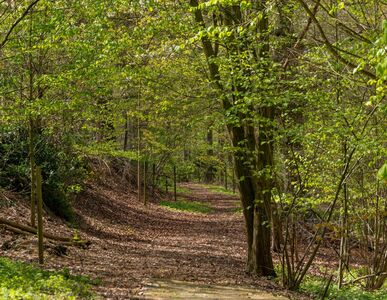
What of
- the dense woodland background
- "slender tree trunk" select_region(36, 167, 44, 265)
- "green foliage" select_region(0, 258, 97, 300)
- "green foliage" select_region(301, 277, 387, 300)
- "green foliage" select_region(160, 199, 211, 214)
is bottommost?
"green foliage" select_region(301, 277, 387, 300)

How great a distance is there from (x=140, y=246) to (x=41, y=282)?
786 cm

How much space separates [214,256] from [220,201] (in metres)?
19.4

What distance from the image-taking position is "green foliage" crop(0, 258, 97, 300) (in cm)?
650

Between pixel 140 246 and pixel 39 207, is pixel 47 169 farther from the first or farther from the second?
pixel 39 207

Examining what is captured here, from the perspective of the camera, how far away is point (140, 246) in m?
14.9

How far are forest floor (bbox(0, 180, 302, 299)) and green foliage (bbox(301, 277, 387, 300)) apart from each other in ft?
2.89

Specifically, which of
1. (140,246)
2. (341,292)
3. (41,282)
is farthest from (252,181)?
(41,282)

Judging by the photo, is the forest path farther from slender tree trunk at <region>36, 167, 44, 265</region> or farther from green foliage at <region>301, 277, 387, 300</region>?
slender tree trunk at <region>36, 167, 44, 265</region>

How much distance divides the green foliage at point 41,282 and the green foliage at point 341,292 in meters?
4.89

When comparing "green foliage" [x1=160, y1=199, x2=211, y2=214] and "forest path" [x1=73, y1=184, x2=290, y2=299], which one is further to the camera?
"green foliage" [x1=160, y1=199, x2=211, y2=214]

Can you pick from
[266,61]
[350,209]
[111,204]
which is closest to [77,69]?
[266,61]

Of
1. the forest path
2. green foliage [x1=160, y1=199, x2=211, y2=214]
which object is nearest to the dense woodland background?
the forest path

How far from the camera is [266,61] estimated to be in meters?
8.61

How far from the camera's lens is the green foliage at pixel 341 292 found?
10.0m
